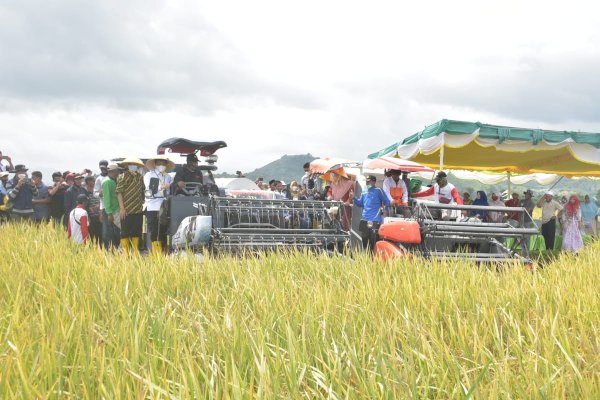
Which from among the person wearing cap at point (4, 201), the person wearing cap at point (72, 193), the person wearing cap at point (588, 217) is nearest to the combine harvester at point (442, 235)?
the person wearing cap at point (72, 193)

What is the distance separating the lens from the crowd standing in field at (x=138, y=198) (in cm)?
981

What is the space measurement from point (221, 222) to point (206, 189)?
253 centimetres

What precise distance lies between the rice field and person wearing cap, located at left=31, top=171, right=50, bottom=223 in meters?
7.13

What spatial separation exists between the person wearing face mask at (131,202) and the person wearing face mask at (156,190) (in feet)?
0.42

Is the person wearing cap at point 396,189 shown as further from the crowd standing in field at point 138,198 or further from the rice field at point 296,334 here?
the rice field at point 296,334

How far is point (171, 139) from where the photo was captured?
1291 cm

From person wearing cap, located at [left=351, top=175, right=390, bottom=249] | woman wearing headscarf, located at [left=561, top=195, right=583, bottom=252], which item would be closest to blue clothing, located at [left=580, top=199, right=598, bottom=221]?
woman wearing headscarf, located at [left=561, top=195, right=583, bottom=252]

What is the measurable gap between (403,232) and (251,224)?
213cm

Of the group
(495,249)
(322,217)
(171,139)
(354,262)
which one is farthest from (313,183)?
(354,262)

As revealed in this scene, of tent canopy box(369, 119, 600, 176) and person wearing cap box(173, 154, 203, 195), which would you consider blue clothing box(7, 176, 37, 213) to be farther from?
tent canopy box(369, 119, 600, 176)

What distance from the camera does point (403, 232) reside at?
7.02 meters

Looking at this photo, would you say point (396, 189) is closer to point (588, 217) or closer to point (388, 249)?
point (388, 249)

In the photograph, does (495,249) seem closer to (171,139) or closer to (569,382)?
(569,382)

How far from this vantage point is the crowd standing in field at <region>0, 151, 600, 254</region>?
9812 mm
